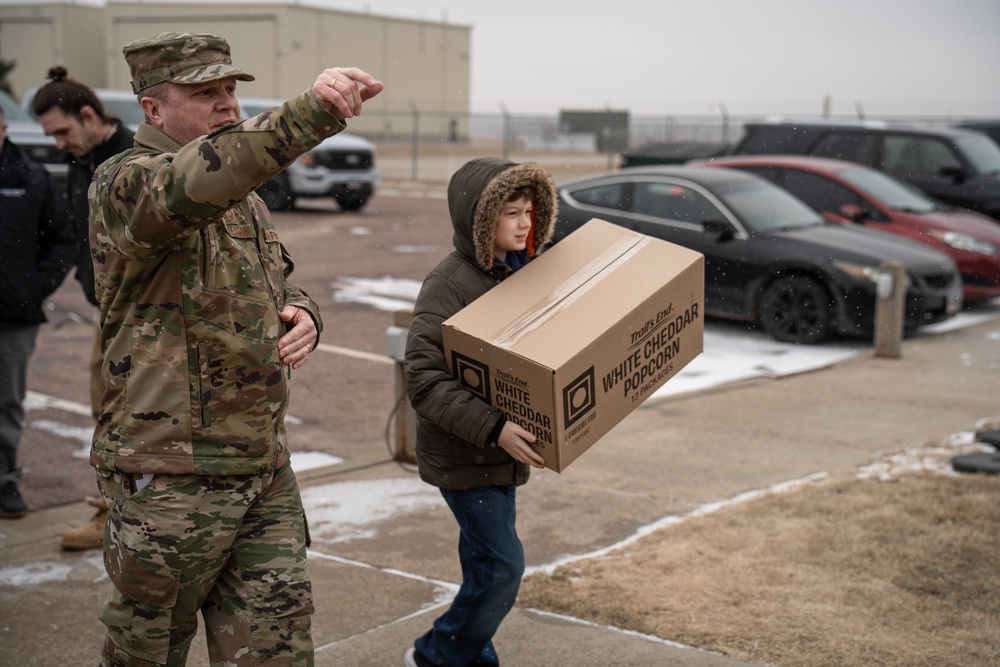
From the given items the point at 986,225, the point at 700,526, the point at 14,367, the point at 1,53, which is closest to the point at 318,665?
the point at 700,526

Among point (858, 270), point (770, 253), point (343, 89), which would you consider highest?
point (343, 89)

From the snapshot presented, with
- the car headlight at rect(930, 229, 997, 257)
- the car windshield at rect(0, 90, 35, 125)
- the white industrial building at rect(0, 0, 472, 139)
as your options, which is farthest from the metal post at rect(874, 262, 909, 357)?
the white industrial building at rect(0, 0, 472, 139)

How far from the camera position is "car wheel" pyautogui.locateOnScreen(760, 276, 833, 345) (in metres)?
9.73

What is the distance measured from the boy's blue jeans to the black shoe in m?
2.70

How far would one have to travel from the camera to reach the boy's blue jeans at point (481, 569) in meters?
3.37

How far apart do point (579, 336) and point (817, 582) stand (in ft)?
6.33

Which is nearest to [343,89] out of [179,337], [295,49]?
[179,337]

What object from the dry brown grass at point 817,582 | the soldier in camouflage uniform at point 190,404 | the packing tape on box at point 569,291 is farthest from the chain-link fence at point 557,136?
the soldier in camouflage uniform at point 190,404

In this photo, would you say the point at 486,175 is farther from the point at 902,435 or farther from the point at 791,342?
the point at 791,342

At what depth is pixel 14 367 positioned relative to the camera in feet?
17.4

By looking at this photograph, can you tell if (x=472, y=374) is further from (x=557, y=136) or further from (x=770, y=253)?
(x=557, y=136)

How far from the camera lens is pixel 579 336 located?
3.14 m

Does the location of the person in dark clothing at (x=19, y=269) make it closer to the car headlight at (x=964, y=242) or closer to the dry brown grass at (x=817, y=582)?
the dry brown grass at (x=817, y=582)

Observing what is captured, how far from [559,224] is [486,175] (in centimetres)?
632
